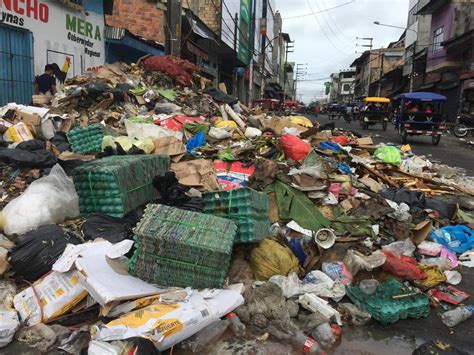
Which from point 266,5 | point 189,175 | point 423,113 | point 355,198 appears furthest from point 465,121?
point 266,5

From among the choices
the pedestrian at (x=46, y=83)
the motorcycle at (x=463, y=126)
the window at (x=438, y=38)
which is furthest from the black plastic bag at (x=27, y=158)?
the window at (x=438, y=38)

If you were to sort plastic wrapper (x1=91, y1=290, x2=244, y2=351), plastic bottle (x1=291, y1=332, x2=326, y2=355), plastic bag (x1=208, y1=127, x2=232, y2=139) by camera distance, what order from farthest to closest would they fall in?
plastic bag (x1=208, y1=127, x2=232, y2=139), plastic bottle (x1=291, y1=332, x2=326, y2=355), plastic wrapper (x1=91, y1=290, x2=244, y2=351)

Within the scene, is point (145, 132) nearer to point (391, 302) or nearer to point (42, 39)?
point (391, 302)

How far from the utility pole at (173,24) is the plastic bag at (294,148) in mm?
7332

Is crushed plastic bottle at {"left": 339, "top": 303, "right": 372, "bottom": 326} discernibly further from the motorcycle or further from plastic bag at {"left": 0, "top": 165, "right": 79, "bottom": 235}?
the motorcycle

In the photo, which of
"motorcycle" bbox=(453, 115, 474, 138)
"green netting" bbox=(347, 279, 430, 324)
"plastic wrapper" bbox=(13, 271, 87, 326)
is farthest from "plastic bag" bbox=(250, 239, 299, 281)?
"motorcycle" bbox=(453, 115, 474, 138)

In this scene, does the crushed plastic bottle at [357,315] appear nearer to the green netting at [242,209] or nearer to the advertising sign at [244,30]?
the green netting at [242,209]

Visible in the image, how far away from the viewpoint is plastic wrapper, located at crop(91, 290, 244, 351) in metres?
2.67

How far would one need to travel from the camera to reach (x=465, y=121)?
20359 mm

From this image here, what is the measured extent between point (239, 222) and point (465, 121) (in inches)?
782

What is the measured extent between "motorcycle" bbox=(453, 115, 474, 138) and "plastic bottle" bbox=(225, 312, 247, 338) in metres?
19.8

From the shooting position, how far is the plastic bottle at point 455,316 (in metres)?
3.45

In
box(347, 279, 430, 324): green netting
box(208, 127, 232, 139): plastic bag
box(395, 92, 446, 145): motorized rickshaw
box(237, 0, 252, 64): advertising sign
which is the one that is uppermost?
box(237, 0, 252, 64): advertising sign

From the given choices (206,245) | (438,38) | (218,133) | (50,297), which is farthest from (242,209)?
(438,38)
